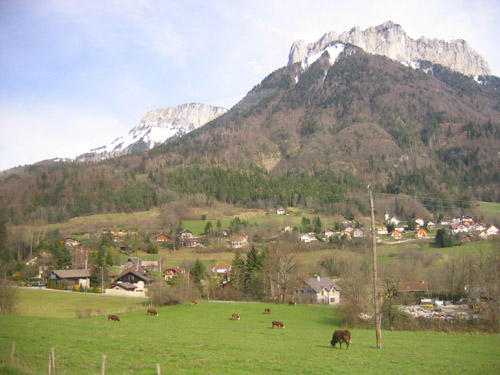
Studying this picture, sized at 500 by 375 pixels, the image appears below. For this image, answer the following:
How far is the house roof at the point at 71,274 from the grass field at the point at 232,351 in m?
53.0

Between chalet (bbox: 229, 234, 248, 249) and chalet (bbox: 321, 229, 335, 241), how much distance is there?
2309 centimetres

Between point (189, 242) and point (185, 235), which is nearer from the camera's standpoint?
point (189, 242)

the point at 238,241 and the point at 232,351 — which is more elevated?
the point at 238,241

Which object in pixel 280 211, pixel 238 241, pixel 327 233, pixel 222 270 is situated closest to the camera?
pixel 222 270

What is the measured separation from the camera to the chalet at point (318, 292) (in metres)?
69.0

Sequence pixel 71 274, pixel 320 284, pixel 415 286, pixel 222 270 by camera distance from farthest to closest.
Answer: pixel 222 270, pixel 71 274, pixel 415 286, pixel 320 284

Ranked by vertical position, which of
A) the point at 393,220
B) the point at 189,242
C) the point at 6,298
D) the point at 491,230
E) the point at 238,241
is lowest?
the point at 6,298

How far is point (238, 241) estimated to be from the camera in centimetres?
10650

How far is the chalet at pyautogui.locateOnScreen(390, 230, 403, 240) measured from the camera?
11769cm

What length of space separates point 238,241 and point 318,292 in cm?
4019

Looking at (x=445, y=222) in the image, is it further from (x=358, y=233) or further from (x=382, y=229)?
(x=358, y=233)

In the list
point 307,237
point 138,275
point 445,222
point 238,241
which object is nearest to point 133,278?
point 138,275

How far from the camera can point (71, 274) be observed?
82938 mm

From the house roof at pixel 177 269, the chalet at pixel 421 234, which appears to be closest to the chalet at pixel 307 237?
the chalet at pixel 421 234
